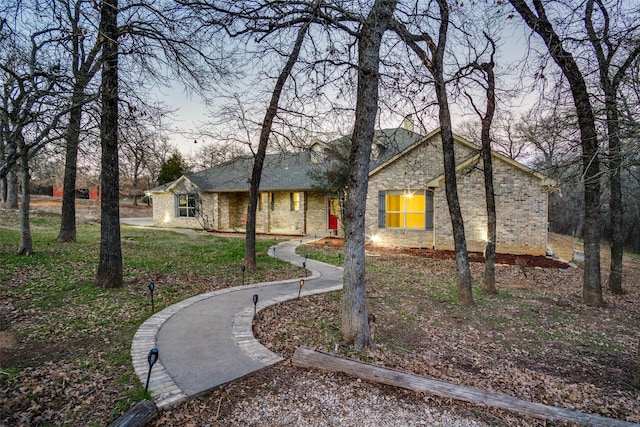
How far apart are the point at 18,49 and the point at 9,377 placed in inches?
211

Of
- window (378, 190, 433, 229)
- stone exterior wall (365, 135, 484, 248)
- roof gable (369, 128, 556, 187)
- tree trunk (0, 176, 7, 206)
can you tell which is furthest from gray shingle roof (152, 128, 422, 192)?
tree trunk (0, 176, 7, 206)

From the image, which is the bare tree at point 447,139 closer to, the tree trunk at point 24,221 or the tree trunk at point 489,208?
the tree trunk at point 489,208

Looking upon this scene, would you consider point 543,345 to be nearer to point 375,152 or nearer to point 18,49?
point 18,49

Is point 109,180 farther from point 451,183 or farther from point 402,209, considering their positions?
point 402,209

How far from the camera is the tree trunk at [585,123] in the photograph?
253 inches

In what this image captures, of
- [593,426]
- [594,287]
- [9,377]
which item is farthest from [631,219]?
[9,377]

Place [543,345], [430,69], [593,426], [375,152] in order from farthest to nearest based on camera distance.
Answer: [375,152]
[430,69]
[543,345]
[593,426]

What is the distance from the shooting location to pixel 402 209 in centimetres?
1571

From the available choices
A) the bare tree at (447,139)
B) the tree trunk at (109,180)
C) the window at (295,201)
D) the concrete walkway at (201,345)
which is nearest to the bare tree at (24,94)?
the tree trunk at (109,180)

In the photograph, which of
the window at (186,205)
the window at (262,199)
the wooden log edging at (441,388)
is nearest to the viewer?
the wooden log edging at (441,388)

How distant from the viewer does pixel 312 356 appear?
4156mm

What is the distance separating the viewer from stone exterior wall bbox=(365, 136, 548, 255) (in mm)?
12961

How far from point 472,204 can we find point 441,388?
1162 centimetres

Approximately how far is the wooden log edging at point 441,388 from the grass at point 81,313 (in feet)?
6.55
